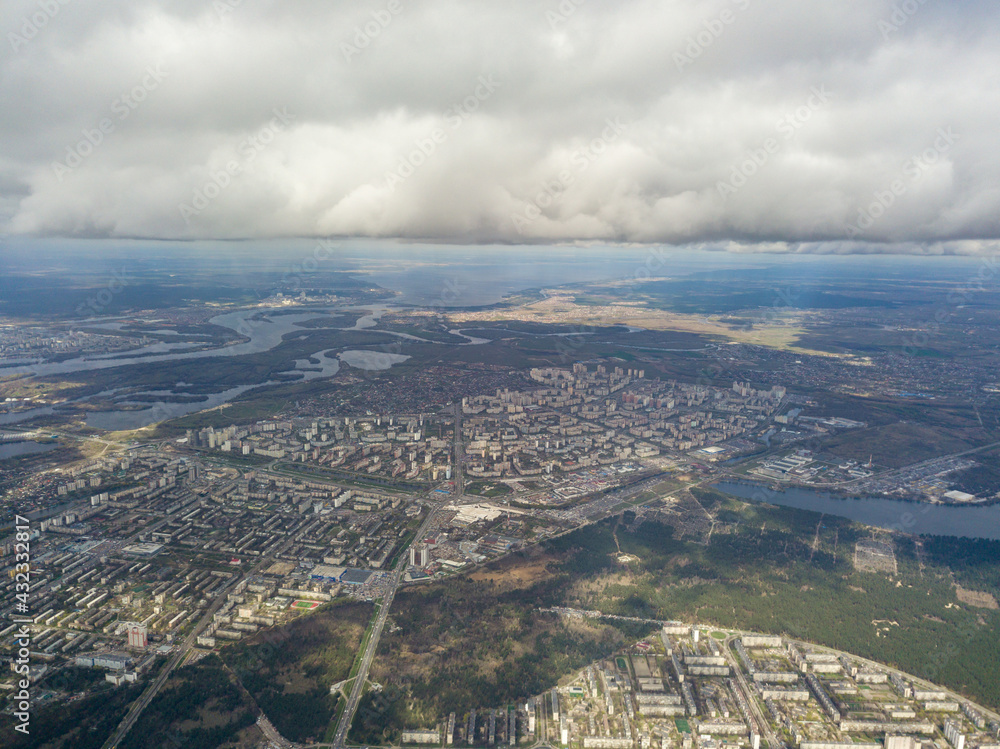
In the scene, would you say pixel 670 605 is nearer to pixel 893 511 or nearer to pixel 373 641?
pixel 373 641

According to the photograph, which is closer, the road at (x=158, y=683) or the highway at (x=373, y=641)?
the road at (x=158, y=683)

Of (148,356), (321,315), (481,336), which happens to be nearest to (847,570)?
(481,336)

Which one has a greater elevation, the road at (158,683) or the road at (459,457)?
the road at (459,457)

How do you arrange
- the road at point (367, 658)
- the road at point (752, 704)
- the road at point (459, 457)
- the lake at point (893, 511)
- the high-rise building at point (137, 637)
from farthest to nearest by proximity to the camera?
the road at point (459, 457), the lake at point (893, 511), the high-rise building at point (137, 637), the road at point (752, 704), the road at point (367, 658)

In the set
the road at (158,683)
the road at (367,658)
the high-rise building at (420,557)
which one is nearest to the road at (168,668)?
A: the road at (158,683)

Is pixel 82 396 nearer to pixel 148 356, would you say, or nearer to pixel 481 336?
pixel 148 356

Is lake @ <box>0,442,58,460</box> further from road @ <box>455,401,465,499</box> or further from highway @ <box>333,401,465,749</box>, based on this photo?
highway @ <box>333,401,465,749</box>

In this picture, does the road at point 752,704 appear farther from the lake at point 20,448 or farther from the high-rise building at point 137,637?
the lake at point 20,448

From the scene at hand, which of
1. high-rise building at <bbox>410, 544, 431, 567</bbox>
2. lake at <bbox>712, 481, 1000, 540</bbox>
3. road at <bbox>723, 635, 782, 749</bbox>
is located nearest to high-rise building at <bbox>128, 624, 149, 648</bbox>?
high-rise building at <bbox>410, 544, 431, 567</bbox>
